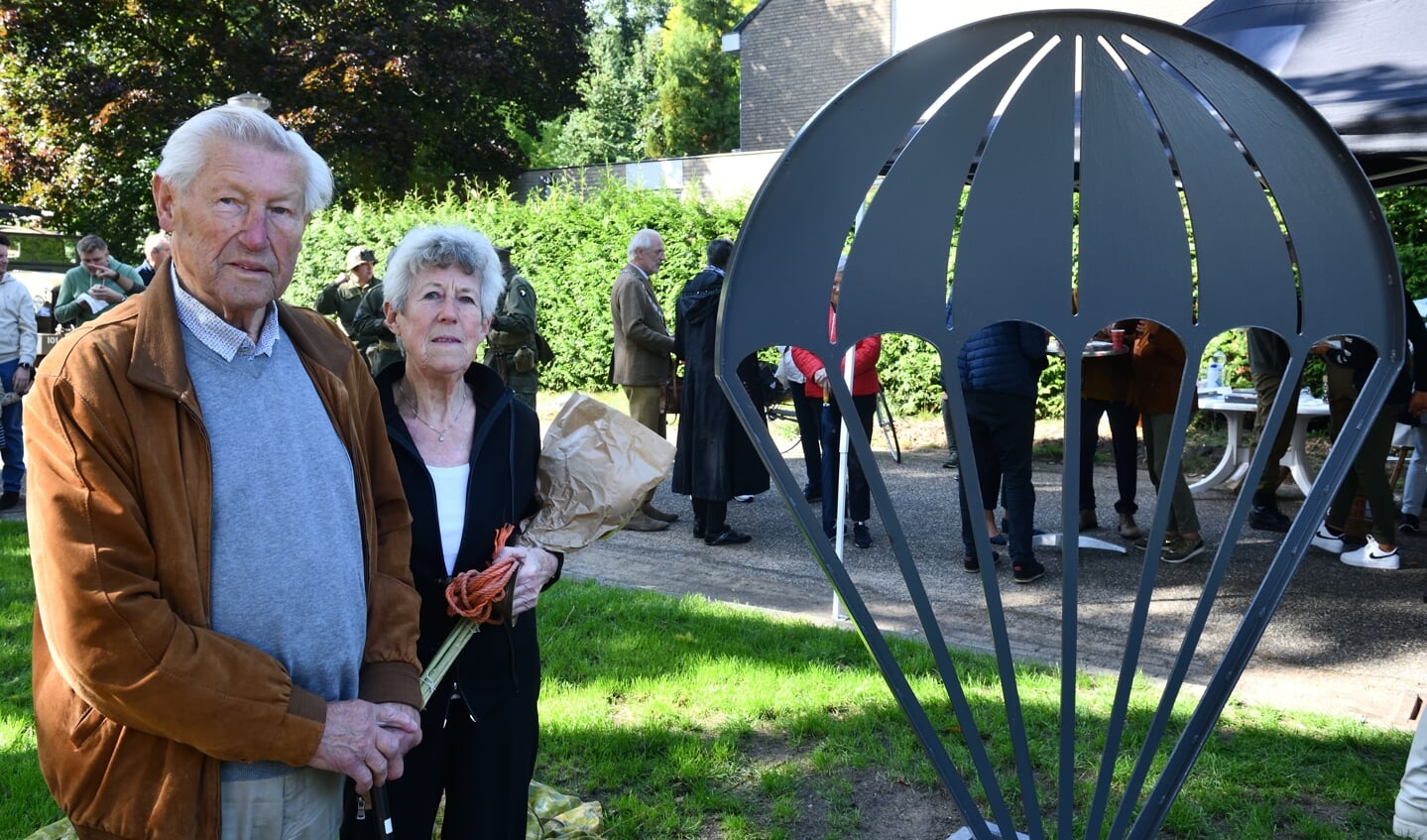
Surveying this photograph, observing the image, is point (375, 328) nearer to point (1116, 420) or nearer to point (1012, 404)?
point (1012, 404)

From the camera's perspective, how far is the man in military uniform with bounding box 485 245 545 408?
810cm

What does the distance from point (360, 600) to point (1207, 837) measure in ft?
Answer: 9.49

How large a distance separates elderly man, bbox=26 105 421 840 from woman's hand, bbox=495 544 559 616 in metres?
0.46

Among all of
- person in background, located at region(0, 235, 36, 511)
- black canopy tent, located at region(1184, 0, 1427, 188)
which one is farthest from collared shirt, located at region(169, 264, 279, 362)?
person in background, located at region(0, 235, 36, 511)

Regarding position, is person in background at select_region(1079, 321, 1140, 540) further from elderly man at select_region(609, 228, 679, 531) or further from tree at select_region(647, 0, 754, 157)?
tree at select_region(647, 0, 754, 157)

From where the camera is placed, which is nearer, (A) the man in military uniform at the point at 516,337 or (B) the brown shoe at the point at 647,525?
(A) the man in military uniform at the point at 516,337

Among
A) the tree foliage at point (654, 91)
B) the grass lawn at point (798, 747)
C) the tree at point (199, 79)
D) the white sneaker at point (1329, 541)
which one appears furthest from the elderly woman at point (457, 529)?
the tree foliage at point (654, 91)

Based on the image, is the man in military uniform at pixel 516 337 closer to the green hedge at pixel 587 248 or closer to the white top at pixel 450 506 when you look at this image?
the white top at pixel 450 506

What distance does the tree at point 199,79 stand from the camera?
21344mm

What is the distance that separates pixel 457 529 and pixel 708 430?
522 centimetres

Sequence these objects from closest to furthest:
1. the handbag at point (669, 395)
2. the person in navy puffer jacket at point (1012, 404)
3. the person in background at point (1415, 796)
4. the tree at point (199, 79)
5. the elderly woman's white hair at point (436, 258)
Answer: the elderly woman's white hair at point (436, 258)
the person in background at point (1415, 796)
the person in navy puffer jacket at point (1012, 404)
the handbag at point (669, 395)
the tree at point (199, 79)

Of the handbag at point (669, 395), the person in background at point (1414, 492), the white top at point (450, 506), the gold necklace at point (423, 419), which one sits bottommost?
the person in background at point (1414, 492)

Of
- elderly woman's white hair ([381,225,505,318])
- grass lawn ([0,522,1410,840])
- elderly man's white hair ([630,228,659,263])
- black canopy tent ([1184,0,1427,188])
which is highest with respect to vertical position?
black canopy tent ([1184,0,1427,188])

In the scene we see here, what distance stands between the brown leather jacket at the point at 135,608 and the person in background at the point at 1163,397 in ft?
20.6
